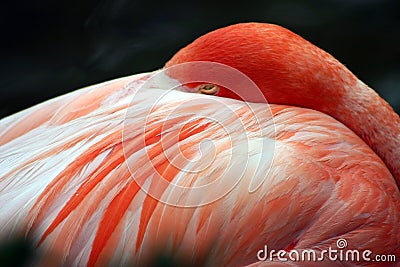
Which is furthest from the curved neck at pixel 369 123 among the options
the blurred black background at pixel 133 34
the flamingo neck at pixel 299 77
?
the blurred black background at pixel 133 34

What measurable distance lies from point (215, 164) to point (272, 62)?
51 centimetres

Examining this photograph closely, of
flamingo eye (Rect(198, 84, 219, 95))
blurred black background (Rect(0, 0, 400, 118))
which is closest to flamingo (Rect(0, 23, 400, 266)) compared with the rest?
flamingo eye (Rect(198, 84, 219, 95))

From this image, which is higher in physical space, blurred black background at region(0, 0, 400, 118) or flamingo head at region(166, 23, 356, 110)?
flamingo head at region(166, 23, 356, 110)

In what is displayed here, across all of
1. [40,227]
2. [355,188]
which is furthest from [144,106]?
[355,188]

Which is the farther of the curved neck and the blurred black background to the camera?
A: the blurred black background

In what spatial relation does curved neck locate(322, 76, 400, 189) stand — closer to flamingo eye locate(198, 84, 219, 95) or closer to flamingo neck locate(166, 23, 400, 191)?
flamingo neck locate(166, 23, 400, 191)

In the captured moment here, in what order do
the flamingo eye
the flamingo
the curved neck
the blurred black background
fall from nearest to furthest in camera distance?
the flamingo → the flamingo eye → the curved neck → the blurred black background

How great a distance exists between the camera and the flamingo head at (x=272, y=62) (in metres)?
2.42

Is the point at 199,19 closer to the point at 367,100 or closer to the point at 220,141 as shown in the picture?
the point at 367,100

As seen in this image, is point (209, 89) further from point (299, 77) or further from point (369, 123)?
Result: point (369, 123)

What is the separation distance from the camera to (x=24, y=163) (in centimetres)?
217

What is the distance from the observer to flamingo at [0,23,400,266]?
79.0 inches

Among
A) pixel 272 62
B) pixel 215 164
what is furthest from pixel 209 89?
pixel 215 164

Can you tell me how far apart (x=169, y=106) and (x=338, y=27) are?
2.33 meters
